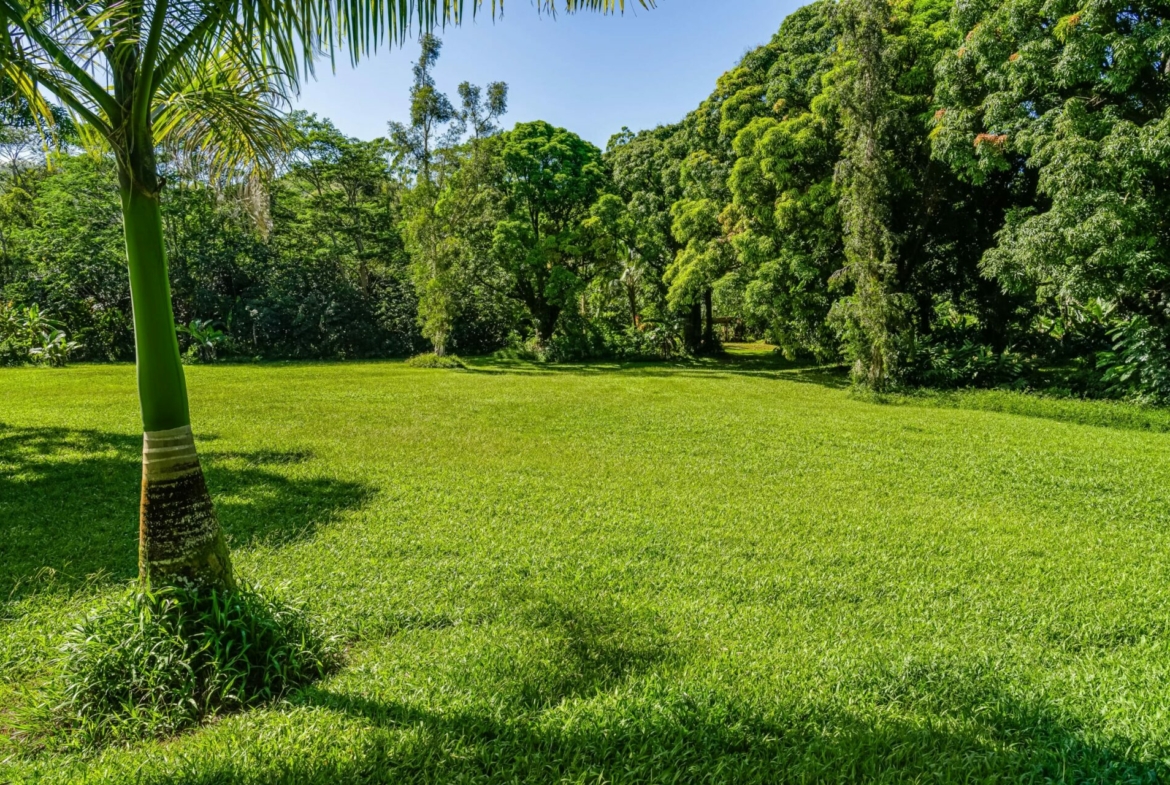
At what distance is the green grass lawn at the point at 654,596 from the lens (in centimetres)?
200

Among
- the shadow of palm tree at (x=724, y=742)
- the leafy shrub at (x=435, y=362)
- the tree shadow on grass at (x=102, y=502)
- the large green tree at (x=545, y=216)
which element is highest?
the large green tree at (x=545, y=216)

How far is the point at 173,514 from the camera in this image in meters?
2.20

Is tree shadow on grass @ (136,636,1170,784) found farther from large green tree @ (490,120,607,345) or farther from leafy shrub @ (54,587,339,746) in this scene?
Result: large green tree @ (490,120,607,345)

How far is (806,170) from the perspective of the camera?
14062 mm

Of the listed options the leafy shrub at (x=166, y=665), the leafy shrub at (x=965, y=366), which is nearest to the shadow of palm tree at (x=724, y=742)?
the leafy shrub at (x=166, y=665)

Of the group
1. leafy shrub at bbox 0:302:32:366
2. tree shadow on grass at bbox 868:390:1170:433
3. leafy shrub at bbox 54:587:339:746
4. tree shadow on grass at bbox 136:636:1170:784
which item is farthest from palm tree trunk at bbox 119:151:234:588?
leafy shrub at bbox 0:302:32:366

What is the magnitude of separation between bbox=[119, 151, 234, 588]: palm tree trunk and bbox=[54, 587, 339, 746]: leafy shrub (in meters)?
0.13

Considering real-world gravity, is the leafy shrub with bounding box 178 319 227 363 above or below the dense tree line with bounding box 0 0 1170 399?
below

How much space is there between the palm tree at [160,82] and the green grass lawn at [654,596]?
813 millimetres

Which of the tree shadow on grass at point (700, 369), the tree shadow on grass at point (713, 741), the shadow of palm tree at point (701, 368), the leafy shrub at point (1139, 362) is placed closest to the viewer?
the tree shadow on grass at point (713, 741)

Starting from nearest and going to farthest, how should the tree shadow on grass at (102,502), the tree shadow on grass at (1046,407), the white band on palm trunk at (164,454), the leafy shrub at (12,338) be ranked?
1. the white band on palm trunk at (164,454)
2. the tree shadow on grass at (102,502)
3. the tree shadow on grass at (1046,407)
4. the leafy shrub at (12,338)

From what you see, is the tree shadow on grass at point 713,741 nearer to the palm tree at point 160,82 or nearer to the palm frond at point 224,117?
the palm tree at point 160,82

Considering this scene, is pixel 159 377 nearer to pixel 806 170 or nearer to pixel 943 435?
pixel 943 435

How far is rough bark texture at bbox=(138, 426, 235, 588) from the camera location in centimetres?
217
